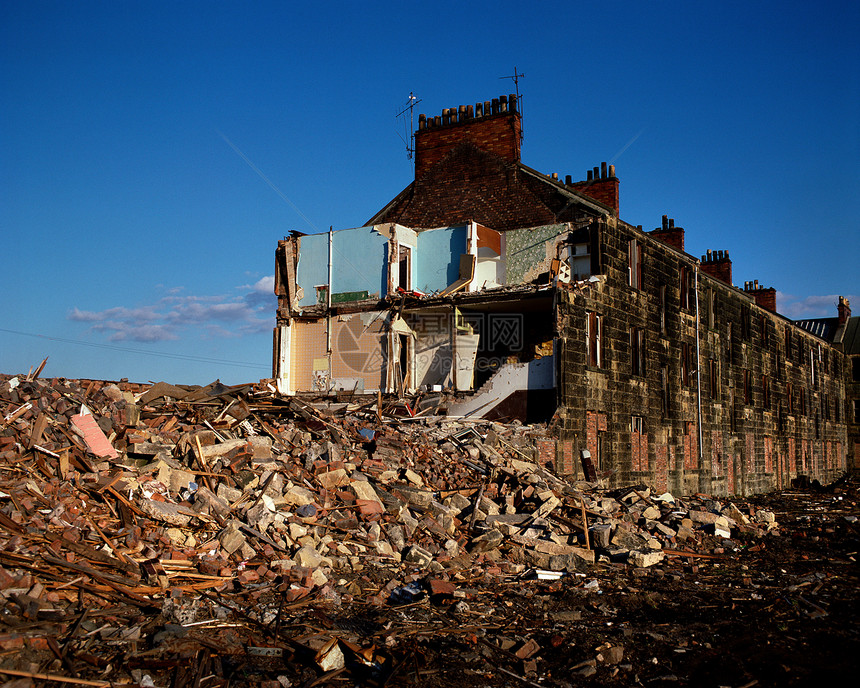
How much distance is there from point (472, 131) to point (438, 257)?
472 cm

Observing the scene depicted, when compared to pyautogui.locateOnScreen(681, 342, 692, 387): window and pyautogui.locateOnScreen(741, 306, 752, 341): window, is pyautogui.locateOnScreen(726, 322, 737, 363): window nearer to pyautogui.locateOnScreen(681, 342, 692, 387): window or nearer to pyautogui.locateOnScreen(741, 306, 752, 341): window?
pyautogui.locateOnScreen(741, 306, 752, 341): window

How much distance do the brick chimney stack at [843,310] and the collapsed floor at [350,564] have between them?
Answer: 39.6 metres

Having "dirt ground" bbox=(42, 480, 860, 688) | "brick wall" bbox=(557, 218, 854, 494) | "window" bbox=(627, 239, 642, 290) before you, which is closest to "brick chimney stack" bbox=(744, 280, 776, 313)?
"brick wall" bbox=(557, 218, 854, 494)

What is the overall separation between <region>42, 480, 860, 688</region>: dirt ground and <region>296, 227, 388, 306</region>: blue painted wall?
47.0 feet

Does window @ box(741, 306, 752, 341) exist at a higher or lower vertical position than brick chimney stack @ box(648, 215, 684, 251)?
lower

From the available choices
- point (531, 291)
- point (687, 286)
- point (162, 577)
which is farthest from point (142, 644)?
point (687, 286)

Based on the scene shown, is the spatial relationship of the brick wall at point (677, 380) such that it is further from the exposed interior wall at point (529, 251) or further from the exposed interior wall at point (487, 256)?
the exposed interior wall at point (487, 256)

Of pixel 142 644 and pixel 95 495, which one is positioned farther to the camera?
pixel 95 495

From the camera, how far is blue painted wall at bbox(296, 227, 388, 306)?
23953 mm

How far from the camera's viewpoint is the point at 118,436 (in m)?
11.3

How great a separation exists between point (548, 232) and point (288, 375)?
10.3 meters

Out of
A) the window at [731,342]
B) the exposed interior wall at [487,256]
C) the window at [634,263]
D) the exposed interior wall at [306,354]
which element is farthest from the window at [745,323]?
the exposed interior wall at [306,354]

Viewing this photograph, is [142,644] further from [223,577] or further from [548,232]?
[548,232]

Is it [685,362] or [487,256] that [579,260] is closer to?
[487,256]
